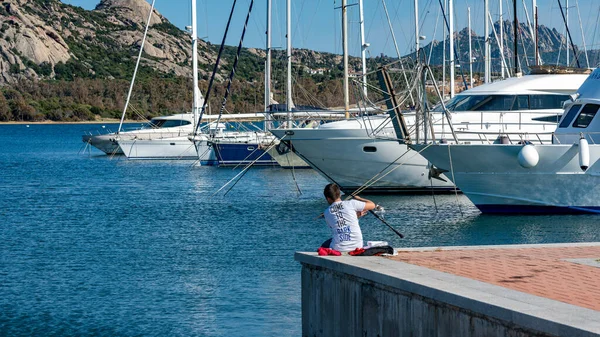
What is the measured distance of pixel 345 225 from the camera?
12.1 m

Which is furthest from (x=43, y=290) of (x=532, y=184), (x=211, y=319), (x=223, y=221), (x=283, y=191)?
(x=283, y=191)

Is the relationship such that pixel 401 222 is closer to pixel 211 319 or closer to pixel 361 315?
pixel 211 319

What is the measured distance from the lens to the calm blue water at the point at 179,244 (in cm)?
1545

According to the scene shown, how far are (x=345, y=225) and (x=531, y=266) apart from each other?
210cm

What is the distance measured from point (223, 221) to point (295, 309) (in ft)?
41.3

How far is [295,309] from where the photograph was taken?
50.4 ft

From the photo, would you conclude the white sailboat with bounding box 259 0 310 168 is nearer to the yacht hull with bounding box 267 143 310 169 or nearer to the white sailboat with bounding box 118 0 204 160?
the yacht hull with bounding box 267 143 310 169

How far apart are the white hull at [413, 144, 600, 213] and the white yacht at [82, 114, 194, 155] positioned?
34571 millimetres

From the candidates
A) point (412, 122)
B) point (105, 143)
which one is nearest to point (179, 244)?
point (412, 122)

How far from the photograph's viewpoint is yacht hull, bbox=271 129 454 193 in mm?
30422

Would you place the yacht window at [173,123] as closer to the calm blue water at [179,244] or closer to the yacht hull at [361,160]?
the calm blue water at [179,244]

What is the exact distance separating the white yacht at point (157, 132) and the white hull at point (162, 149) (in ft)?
1.56

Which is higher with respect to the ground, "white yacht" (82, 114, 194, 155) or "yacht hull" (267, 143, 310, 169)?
"white yacht" (82, 114, 194, 155)

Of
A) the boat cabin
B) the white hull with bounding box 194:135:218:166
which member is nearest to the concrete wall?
the boat cabin
